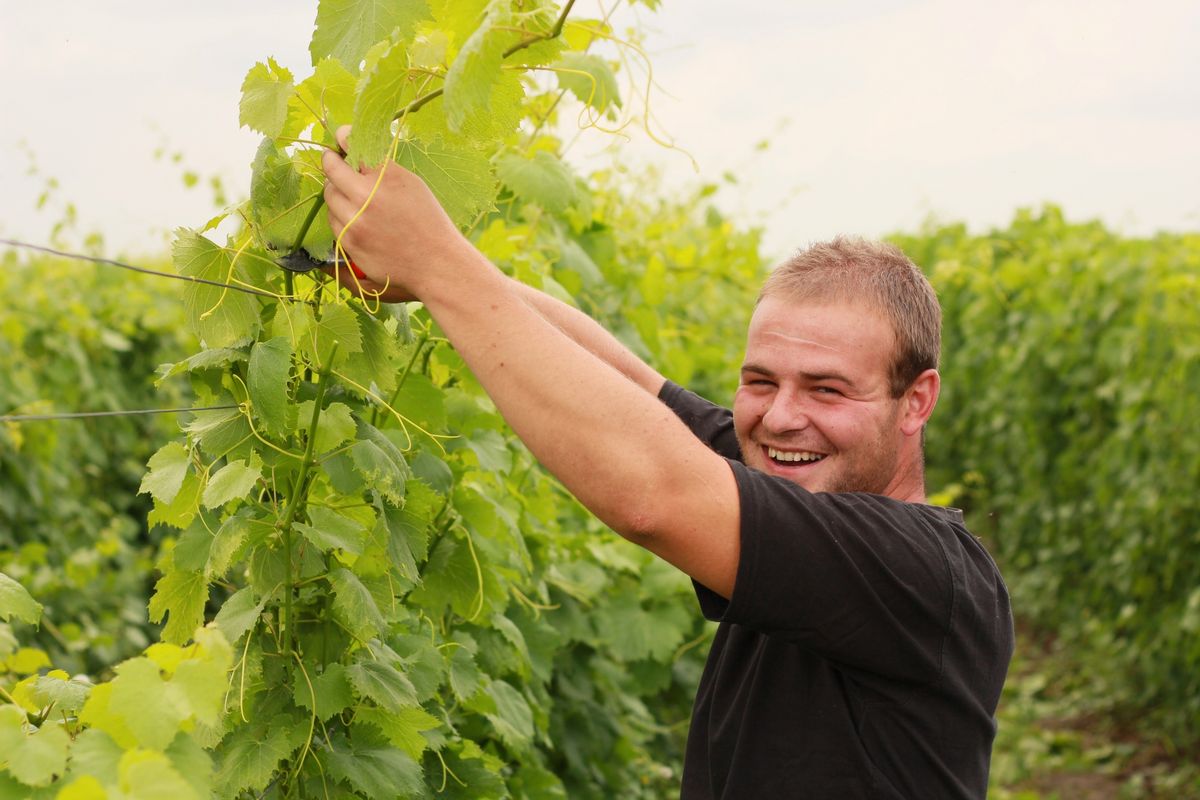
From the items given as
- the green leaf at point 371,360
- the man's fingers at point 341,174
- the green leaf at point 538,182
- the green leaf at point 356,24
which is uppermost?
the green leaf at point 538,182

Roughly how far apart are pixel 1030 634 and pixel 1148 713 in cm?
201

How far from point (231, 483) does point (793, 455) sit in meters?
0.94

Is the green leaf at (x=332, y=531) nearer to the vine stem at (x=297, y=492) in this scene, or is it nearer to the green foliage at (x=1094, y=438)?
the vine stem at (x=297, y=492)

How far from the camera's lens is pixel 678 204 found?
6.46 meters

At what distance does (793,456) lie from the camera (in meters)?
2.09

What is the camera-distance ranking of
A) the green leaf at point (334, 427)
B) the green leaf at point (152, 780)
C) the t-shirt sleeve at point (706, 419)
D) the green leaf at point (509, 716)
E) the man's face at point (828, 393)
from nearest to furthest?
1. the green leaf at point (152, 780)
2. the green leaf at point (334, 427)
3. the man's face at point (828, 393)
4. the green leaf at point (509, 716)
5. the t-shirt sleeve at point (706, 419)

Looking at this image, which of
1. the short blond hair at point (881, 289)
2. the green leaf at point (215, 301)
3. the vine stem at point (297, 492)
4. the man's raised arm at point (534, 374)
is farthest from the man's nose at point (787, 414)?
the green leaf at point (215, 301)

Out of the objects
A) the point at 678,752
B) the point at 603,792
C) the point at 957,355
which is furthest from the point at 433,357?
the point at 957,355

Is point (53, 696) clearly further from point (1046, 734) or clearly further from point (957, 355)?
point (957, 355)

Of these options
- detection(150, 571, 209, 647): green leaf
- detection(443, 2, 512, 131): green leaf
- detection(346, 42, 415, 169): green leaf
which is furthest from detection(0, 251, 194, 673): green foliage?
detection(443, 2, 512, 131): green leaf

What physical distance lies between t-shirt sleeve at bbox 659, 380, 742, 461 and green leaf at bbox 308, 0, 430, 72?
1.09 metres

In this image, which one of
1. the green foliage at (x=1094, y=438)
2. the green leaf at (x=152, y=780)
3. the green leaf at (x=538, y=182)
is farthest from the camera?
the green foliage at (x=1094, y=438)

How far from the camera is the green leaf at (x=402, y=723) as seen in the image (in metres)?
1.75

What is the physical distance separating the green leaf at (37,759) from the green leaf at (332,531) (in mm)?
527
